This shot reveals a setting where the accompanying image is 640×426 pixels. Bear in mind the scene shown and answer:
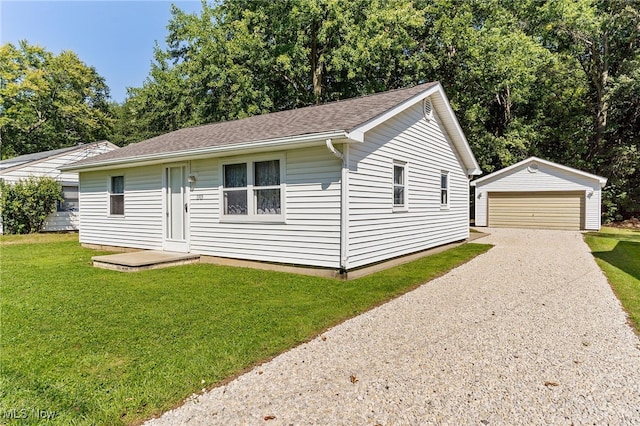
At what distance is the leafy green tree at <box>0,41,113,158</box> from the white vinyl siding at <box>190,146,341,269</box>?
27066 millimetres

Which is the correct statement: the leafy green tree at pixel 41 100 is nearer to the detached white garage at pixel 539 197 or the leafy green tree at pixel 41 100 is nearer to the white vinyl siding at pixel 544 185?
the white vinyl siding at pixel 544 185

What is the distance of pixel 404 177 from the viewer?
8.69 metres

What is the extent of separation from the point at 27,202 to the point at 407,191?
1565 cm

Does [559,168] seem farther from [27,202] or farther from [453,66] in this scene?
[27,202]

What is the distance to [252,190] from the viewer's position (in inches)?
304

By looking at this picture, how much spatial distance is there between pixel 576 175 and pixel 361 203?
51.1ft

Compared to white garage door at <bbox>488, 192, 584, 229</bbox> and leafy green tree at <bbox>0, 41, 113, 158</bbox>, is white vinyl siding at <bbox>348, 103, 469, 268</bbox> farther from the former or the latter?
leafy green tree at <bbox>0, 41, 113, 158</bbox>

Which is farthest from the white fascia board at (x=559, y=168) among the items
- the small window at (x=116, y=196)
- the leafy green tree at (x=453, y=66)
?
the small window at (x=116, y=196)

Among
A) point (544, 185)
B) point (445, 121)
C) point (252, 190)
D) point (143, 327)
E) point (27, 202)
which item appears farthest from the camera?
point (544, 185)

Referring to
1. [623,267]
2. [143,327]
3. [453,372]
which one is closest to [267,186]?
[143,327]

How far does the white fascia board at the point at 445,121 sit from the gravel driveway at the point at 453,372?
311 cm

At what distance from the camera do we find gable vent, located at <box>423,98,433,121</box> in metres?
9.55

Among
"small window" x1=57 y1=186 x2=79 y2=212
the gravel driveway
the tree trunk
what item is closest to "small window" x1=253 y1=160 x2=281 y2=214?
the gravel driveway

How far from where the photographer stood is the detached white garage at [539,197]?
56.3 ft
